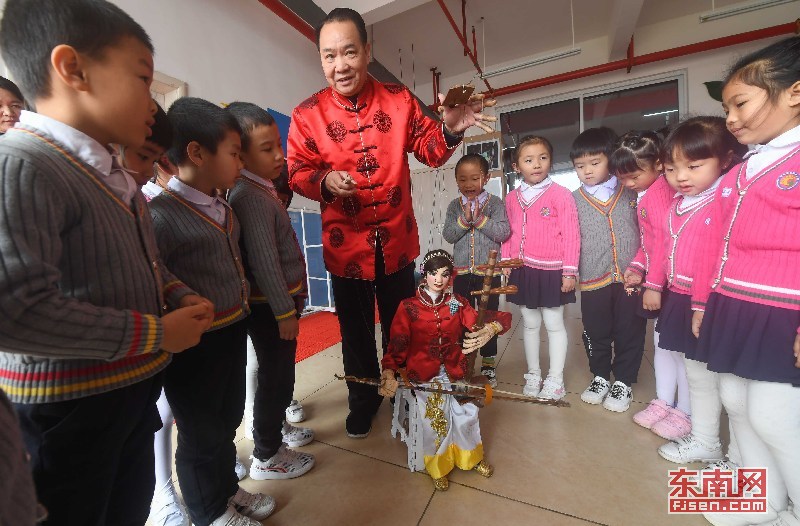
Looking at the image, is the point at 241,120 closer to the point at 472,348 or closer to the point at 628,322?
the point at 472,348

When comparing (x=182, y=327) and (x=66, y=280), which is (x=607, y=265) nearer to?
(x=182, y=327)

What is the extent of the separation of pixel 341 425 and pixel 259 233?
40.8 inches

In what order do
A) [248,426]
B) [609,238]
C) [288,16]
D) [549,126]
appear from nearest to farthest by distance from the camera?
[248,426] < [609,238] < [288,16] < [549,126]

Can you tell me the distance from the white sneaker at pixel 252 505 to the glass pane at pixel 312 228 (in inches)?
107

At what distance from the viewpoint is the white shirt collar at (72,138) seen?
576 mm

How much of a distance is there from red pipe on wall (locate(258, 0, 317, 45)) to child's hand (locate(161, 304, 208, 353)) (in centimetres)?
291

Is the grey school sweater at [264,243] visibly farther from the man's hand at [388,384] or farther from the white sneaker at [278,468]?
the white sneaker at [278,468]

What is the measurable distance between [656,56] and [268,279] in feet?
16.7

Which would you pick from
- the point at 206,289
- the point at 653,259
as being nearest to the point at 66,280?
the point at 206,289

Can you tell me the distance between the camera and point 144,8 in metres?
2.18

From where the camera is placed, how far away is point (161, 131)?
0.90m

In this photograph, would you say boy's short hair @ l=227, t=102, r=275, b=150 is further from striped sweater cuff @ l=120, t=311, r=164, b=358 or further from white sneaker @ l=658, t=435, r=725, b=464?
white sneaker @ l=658, t=435, r=725, b=464

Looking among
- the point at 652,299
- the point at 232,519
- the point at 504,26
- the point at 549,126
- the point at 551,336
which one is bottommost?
the point at 232,519

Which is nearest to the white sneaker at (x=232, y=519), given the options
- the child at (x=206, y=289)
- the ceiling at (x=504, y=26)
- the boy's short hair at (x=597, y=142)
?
the child at (x=206, y=289)
